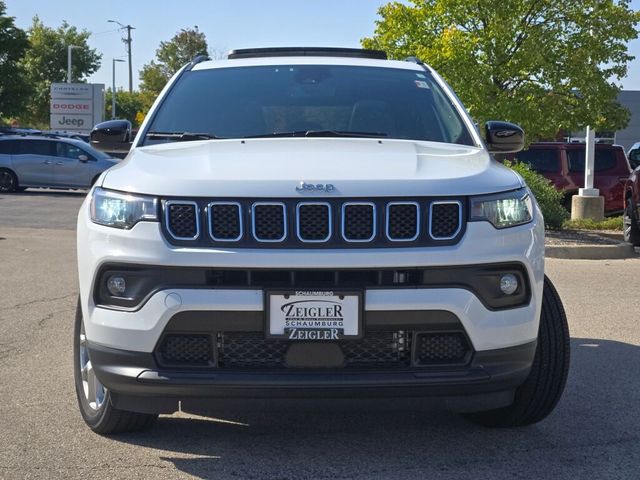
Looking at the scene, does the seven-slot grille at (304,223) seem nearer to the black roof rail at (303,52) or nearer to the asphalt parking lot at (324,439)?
the asphalt parking lot at (324,439)

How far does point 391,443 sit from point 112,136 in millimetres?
2290

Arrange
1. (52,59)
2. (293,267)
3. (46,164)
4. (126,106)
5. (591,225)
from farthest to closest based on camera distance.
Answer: (126,106) → (52,59) → (46,164) → (591,225) → (293,267)

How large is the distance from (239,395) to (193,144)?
4.72 ft

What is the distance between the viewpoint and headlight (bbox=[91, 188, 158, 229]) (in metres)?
3.81

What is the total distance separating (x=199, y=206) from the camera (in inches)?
148

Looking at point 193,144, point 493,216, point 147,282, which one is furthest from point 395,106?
point 147,282

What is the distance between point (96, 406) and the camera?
14.5 ft

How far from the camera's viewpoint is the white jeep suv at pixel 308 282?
369 cm

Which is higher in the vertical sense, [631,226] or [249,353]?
[249,353]

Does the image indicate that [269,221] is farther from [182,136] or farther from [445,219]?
[182,136]

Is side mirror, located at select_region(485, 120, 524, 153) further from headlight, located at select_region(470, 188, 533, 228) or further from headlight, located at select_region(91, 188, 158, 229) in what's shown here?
headlight, located at select_region(91, 188, 158, 229)

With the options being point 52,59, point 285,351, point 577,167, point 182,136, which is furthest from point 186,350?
point 52,59

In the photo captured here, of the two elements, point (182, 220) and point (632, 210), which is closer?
point (182, 220)

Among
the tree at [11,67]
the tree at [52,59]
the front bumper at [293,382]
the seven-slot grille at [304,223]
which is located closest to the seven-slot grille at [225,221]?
the seven-slot grille at [304,223]
